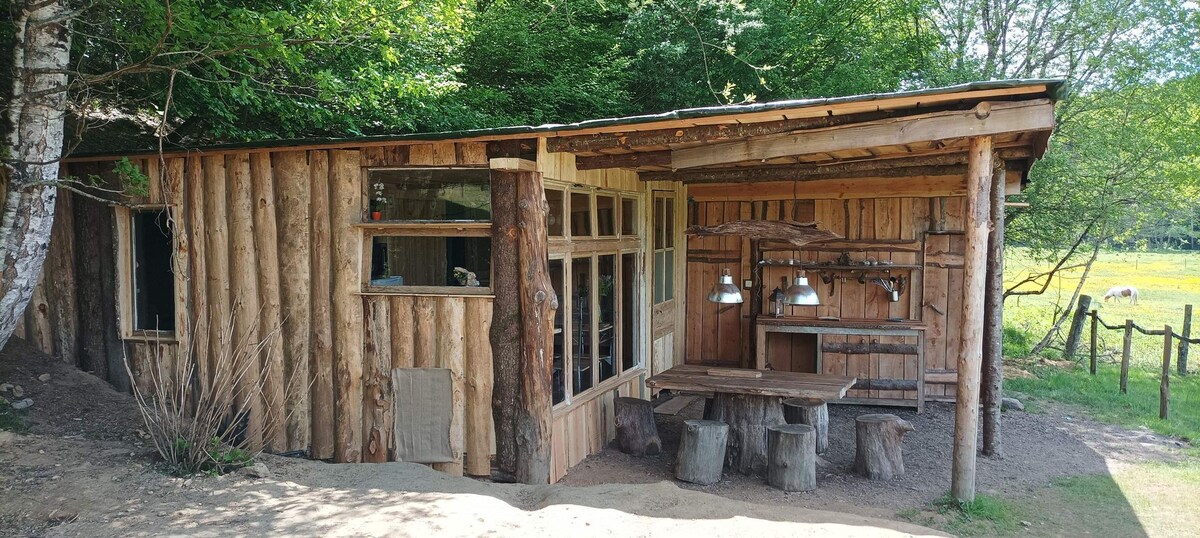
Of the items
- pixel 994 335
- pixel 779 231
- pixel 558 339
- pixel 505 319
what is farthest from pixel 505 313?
pixel 994 335

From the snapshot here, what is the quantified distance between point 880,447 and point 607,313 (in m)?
2.81

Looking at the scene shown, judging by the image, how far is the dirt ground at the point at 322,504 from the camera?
15.5 feet

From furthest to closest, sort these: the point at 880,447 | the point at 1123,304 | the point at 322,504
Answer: the point at 1123,304
the point at 880,447
the point at 322,504

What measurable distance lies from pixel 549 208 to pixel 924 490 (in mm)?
3854

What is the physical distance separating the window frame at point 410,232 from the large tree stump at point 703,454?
2.11 m

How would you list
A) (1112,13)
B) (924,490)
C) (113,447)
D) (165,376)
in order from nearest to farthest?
(113,447) → (924,490) → (165,376) → (1112,13)

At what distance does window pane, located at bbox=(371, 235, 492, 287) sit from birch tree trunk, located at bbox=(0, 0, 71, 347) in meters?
2.39

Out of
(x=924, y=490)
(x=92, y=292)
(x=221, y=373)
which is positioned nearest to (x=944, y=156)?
(x=924, y=490)

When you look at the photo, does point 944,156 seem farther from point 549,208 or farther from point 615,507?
point 615,507

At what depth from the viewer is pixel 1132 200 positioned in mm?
13859

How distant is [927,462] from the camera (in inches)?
288

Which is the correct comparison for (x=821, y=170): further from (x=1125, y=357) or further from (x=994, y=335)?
(x=1125, y=357)

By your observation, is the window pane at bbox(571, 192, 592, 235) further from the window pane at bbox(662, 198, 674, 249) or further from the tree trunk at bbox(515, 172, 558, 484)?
the window pane at bbox(662, 198, 674, 249)

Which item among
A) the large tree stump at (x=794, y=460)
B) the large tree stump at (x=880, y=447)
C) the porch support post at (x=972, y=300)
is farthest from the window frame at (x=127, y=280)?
the porch support post at (x=972, y=300)
